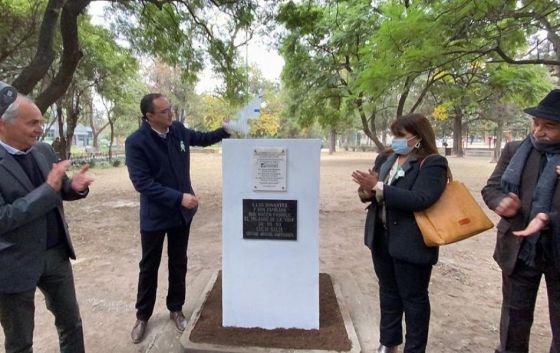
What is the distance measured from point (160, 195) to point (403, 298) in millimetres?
1904

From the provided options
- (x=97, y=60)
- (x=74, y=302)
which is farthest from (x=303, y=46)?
(x=74, y=302)

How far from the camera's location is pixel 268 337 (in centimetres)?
310

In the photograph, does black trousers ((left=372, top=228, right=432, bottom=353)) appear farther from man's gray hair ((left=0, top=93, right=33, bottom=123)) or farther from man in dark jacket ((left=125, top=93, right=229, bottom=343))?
man's gray hair ((left=0, top=93, right=33, bottom=123))

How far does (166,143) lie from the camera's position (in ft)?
10.3

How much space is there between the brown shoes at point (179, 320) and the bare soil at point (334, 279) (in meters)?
0.06

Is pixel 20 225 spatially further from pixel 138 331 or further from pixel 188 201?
pixel 138 331

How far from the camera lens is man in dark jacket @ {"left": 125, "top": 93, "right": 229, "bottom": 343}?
2.98m

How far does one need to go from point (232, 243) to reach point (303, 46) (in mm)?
15378

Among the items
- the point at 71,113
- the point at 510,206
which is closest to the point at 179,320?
the point at 510,206

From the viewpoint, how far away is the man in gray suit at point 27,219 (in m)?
2.01

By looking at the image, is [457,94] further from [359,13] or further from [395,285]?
[395,285]

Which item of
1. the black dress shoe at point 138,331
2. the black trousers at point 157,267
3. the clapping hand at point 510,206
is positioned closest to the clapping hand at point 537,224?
the clapping hand at point 510,206

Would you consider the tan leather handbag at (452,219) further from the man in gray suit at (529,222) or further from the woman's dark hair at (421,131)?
the woman's dark hair at (421,131)

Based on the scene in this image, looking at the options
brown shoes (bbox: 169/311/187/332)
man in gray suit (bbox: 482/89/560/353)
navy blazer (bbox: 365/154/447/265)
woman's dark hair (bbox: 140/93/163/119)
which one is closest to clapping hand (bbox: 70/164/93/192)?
woman's dark hair (bbox: 140/93/163/119)
